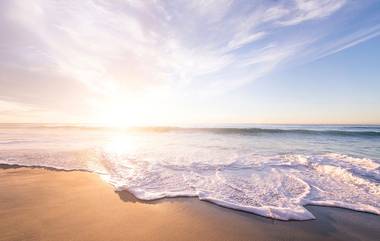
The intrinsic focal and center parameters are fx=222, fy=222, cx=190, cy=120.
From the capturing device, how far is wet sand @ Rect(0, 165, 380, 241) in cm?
303

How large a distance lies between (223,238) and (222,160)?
4938 mm

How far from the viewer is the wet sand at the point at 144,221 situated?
9.95ft

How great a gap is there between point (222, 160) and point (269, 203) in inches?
148

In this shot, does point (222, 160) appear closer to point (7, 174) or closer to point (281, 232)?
point (281, 232)

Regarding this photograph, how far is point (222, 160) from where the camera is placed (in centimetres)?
788

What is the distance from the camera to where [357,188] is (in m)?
5.00

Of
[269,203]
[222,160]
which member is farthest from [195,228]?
[222,160]

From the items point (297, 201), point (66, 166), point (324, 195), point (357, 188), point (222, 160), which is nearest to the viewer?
point (297, 201)

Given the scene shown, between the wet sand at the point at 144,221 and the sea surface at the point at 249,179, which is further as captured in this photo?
the sea surface at the point at 249,179

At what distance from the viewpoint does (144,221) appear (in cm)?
343

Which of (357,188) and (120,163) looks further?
(120,163)

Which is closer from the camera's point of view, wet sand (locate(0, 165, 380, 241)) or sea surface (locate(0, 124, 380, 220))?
wet sand (locate(0, 165, 380, 241))

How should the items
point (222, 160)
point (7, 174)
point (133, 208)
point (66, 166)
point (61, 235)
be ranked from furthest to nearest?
1. point (222, 160)
2. point (66, 166)
3. point (7, 174)
4. point (133, 208)
5. point (61, 235)

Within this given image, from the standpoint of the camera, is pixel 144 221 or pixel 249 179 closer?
pixel 144 221
